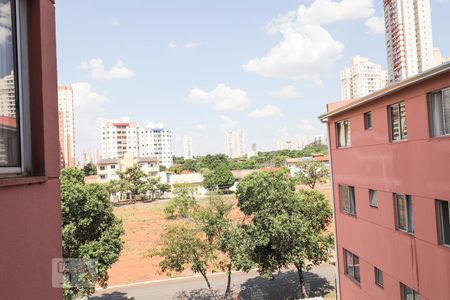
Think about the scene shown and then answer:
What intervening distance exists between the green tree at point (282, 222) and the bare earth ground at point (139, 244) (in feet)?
6.57

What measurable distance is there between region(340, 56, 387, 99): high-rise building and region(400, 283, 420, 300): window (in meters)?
63.6

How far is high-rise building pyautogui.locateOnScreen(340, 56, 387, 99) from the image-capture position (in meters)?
67.2

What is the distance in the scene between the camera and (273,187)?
16969 mm

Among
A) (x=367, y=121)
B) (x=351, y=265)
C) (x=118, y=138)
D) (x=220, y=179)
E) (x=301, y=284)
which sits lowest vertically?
(x=301, y=284)

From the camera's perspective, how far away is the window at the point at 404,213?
7.64m

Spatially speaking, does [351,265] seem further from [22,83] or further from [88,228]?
[22,83]

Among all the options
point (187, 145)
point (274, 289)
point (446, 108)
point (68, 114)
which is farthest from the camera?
point (187, 145)

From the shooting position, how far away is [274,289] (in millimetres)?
19047

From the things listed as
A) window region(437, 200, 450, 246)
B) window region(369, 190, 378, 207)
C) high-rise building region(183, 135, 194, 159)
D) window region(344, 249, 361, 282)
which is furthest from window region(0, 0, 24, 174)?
high-rise building region(183, 135, 194, 159)

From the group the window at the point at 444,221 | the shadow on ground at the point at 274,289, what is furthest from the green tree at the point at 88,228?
the window at the point at 444,221

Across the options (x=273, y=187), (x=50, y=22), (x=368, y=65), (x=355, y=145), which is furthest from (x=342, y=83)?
(x=50, y=22)

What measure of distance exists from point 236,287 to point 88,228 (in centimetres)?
912

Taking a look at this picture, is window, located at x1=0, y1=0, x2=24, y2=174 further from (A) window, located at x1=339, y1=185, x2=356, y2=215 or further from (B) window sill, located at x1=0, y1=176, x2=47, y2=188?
(A) window, located at x1=339, y1=185, x2=356, y2=215

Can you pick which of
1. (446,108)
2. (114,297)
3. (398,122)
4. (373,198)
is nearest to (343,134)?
(373,198)
